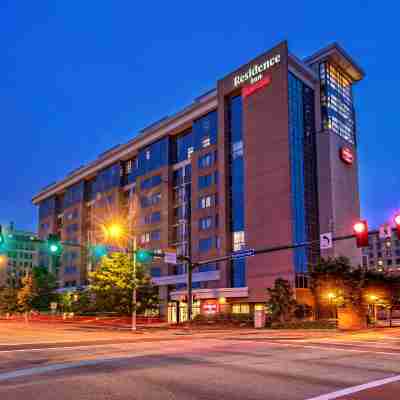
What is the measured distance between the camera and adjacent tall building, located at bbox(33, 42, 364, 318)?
64.3 meters

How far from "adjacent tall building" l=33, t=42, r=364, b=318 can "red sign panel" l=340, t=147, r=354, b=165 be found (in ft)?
0.54

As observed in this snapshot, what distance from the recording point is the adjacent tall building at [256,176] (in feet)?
211

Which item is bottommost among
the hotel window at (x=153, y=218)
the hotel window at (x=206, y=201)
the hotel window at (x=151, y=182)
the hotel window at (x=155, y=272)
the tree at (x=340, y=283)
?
the tree at (x=340, y=283)

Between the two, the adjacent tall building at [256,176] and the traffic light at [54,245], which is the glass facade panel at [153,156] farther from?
the traffic light at [54,245]

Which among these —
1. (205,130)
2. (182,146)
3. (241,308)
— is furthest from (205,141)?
(241,308)

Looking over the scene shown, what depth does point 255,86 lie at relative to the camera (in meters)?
68.9

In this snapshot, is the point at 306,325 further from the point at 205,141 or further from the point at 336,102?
the point at 336,102

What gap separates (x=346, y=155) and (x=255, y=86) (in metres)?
17.2

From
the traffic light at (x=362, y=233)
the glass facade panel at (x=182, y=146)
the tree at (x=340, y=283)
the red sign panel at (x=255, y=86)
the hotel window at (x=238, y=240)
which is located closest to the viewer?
the traffic light at (x=362, y=233)

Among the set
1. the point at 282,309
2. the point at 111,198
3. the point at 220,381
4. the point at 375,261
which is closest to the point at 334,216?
the point at 282,309

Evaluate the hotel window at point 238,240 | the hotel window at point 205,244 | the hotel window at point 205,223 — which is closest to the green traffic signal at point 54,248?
the hotel window at point 238,240

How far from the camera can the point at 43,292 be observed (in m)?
85.8

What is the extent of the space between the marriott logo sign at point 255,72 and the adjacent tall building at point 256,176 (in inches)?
6.6

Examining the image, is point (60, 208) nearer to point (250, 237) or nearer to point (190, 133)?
point (190, 133)
